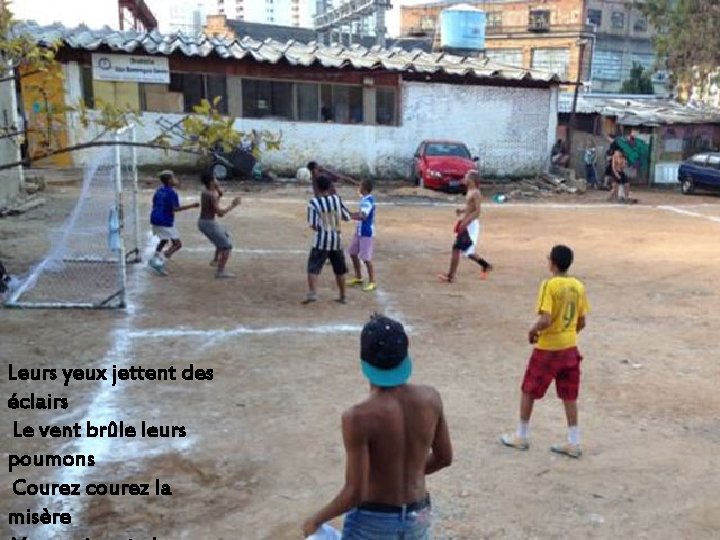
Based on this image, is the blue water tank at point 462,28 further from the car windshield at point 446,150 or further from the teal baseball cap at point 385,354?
the teal baseball cap at point 385,354

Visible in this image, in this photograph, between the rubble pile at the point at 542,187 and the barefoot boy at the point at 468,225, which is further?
the rubble pile at the point at 542,187

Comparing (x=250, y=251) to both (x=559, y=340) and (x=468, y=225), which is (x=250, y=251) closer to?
(x=468, y=225)

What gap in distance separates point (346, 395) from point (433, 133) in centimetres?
1986

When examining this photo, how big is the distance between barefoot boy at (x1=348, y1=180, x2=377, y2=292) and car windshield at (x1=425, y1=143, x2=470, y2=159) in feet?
43.1

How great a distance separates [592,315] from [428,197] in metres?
12.3

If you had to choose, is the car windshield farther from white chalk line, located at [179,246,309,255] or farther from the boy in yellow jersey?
the boy in yellow jersey

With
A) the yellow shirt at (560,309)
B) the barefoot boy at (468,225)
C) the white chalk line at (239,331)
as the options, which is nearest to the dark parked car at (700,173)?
the barefoot boy at (468,225)

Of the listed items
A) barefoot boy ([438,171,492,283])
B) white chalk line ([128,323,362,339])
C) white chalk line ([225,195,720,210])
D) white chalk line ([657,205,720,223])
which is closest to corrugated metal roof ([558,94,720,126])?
white chalk line ([225,195,720,210])

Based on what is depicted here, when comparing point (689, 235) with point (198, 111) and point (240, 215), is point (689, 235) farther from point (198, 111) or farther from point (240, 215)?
point (198, 111)

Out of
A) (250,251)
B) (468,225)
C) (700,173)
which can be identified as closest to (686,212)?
(700,173)

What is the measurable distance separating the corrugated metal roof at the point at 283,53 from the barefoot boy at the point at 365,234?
14.6 meters

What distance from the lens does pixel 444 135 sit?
2536 centimetres

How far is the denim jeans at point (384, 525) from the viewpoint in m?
2.78

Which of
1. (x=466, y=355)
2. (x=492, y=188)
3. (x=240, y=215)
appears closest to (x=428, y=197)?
(x=492, y=188)
